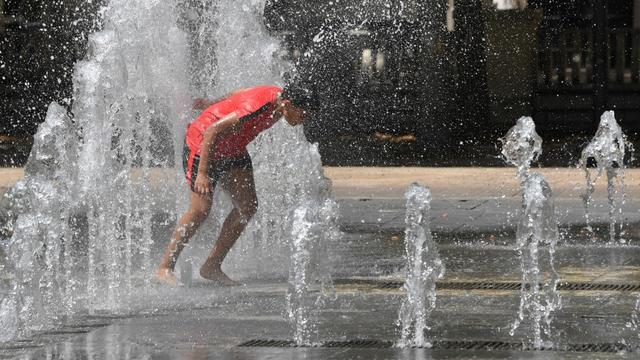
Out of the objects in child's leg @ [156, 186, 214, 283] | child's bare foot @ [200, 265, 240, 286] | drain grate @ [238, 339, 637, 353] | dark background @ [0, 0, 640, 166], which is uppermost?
dark background @ [0, 0, 640, 166]

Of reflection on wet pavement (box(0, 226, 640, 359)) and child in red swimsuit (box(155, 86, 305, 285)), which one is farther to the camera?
child in red swimsuit (box(155, 86, 305, 285))

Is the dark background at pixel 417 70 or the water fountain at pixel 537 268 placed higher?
the dark background at pixel 417 70

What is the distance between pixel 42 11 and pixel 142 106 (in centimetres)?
1365

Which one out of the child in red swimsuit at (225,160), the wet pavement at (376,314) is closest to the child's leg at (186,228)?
the child in red swimsuit at (225,160)

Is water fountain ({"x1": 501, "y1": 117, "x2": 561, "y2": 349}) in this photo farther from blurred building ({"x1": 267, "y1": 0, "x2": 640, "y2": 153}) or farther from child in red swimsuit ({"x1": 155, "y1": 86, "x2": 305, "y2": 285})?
blurred building ({"x1": 267, "y1": 0, "x2": 640, "y2": 153})

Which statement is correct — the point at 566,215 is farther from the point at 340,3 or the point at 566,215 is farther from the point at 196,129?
the point at 340,3

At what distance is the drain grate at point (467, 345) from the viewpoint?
23.9ft

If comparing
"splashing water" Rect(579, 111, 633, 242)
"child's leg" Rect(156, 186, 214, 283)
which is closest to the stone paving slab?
"splashing water" Rect(579, 111, 633, 242)

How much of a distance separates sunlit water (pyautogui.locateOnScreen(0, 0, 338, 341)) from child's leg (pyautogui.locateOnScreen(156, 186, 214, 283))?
0.15 m

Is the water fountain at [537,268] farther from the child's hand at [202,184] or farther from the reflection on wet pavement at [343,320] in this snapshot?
the child's hand at [202,184]

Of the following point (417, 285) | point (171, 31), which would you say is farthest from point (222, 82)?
point (417, 285)

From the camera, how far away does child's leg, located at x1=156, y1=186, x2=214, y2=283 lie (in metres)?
9.60

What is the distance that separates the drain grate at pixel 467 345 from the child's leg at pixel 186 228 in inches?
83.0

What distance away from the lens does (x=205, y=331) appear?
25.9ft
